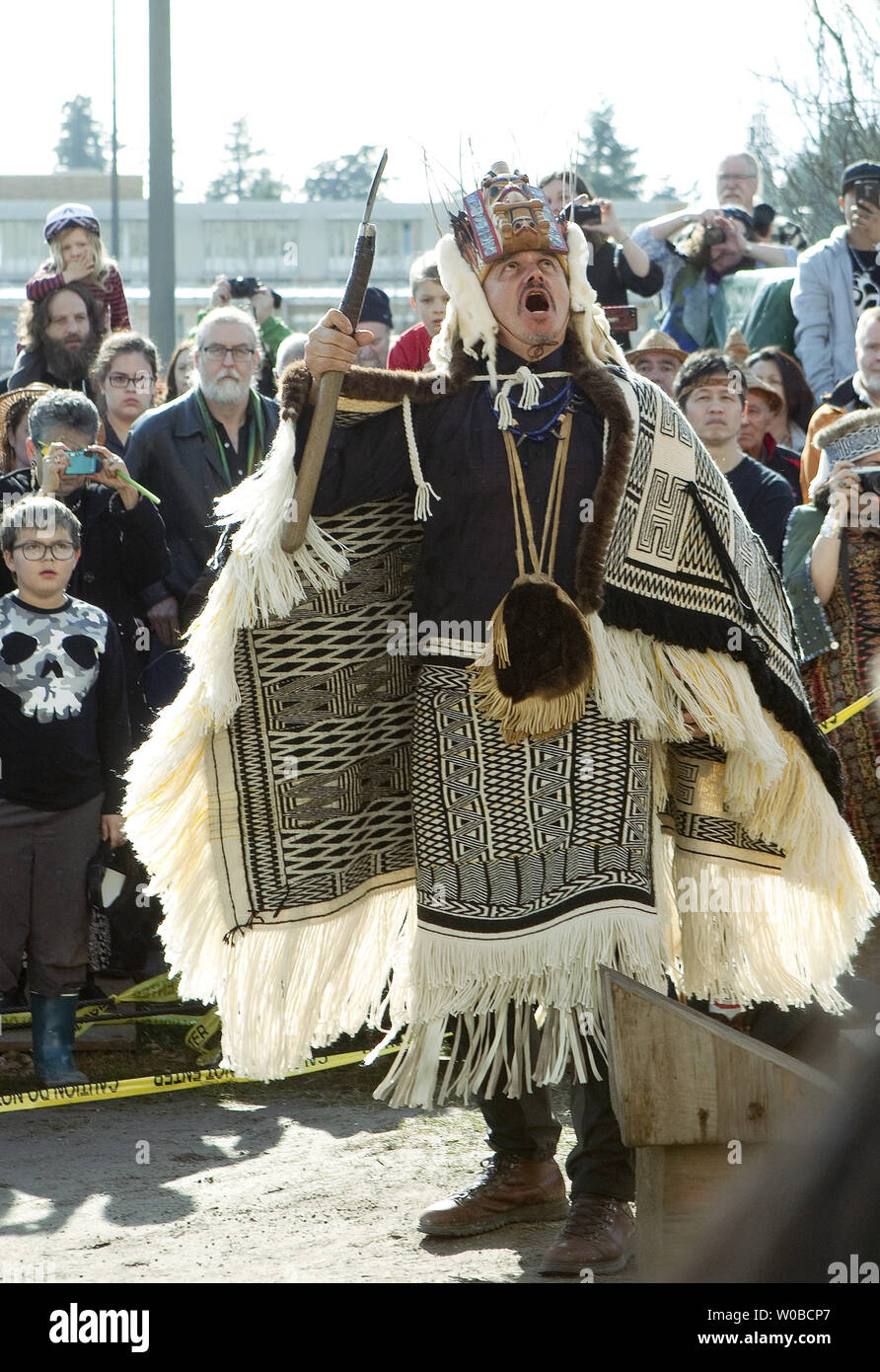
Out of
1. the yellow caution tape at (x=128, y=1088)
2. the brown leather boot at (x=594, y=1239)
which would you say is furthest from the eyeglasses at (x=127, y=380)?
the brown leather boot at (x=594, y=1239)

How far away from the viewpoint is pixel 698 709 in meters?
3.66

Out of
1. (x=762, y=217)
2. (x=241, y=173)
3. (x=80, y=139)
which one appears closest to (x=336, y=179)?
(x=241, y=173)

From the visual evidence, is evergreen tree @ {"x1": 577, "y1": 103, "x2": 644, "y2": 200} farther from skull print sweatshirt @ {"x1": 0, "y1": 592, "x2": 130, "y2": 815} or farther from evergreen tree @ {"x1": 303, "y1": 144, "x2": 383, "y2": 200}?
skull print sweatshirt @ {"x1": 0, "y1": 592, "x2": 130, "y2": 815}

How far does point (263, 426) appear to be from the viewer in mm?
6160

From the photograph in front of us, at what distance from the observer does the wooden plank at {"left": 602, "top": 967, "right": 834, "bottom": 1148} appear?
105 inches

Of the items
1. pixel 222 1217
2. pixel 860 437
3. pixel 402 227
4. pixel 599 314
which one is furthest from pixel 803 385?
pixel 402 227

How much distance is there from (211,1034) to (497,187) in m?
2.72

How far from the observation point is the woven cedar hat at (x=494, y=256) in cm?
372

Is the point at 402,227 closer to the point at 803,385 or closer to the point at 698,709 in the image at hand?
the point at 803,385

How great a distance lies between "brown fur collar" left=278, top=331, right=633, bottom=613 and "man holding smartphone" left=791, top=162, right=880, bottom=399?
4.04 metres

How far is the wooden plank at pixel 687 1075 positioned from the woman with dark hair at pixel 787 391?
4.74 m

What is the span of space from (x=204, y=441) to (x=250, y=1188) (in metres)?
2.89

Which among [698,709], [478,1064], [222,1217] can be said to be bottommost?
[222,1217]

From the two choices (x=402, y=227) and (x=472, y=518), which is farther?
(x=402, y=227)
